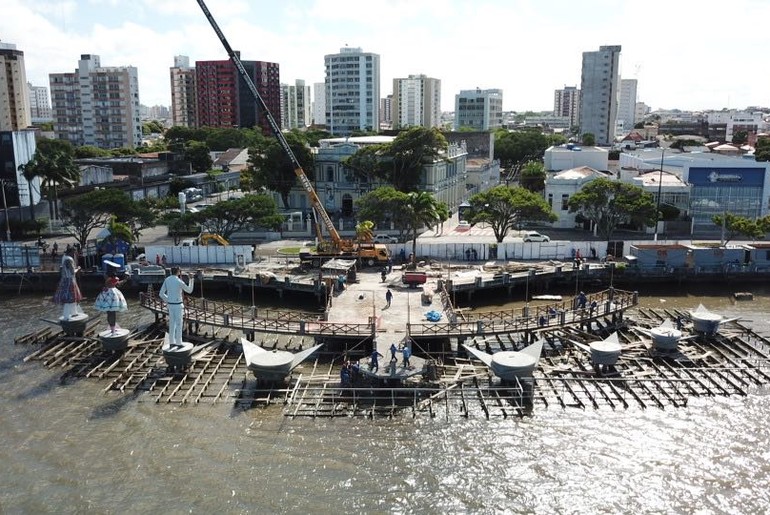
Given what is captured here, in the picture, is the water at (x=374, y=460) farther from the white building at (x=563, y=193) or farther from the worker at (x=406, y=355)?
the white building at (x=563, y=193)

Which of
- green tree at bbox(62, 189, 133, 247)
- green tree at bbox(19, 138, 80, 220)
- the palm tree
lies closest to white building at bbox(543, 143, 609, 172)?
the palm tree

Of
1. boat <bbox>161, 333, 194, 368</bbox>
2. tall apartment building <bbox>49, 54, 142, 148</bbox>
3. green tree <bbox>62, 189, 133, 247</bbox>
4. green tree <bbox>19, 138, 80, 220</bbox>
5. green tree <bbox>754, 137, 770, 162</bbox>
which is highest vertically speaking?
tall apartment building <bbox>49, 54, 142, 148</bbox>

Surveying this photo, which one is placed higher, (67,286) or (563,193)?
(563,193)

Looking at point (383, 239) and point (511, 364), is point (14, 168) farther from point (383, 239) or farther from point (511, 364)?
point (511, 364)

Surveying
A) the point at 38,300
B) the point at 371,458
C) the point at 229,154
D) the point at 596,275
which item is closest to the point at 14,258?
the point at 38,300

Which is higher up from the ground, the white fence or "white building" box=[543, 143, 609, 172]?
"white building" box=[543, 143, 609, 172]

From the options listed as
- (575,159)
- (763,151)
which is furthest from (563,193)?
(763,151)

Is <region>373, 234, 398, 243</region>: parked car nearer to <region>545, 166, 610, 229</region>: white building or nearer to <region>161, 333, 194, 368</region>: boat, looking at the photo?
<region>545, 166, 610, 229</region>: white building
